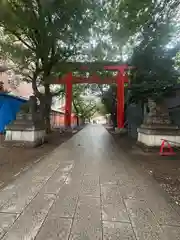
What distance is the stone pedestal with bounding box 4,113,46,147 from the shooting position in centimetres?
1042

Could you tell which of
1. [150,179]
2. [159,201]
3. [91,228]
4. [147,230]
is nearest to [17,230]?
[91,228]

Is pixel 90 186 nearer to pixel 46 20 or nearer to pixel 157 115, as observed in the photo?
pixel 157 115

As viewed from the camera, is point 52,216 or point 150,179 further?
point 150,179

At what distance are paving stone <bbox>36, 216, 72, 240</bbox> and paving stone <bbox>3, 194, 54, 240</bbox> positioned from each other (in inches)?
3.4

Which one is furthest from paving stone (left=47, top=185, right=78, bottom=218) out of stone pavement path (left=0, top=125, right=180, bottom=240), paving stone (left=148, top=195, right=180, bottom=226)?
paving stone (left=148, top=195, right=180, bottom=226)

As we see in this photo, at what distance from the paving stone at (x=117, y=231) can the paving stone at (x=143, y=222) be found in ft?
0.30

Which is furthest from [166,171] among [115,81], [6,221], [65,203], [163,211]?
[115,81]

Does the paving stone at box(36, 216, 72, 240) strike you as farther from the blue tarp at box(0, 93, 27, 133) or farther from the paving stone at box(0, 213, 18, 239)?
the blue tarp at box(0, 93, 27, 133)

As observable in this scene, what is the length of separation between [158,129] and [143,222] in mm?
7267

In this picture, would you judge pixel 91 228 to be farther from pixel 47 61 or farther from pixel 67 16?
pixel 47 61

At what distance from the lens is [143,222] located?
308 centimetres

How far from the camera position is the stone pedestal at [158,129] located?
31.9ft

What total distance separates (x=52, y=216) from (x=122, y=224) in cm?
106

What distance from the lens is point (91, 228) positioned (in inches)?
112
